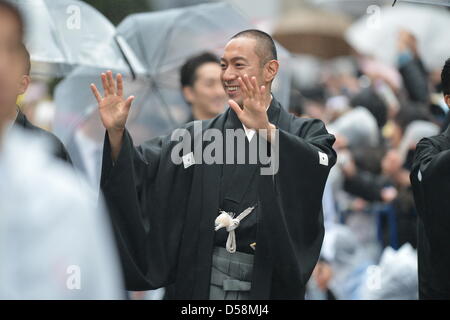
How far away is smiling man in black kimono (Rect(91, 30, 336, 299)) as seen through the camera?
4828 millimetres

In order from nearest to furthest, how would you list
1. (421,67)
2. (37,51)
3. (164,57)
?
(37,51) < (164,57) < (421,67)

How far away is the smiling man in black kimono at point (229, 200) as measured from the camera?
4.83 metres

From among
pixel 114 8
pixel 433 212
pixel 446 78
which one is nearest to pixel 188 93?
pixel 114 8

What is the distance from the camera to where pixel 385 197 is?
844 cm

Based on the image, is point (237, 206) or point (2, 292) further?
point (237, 206)

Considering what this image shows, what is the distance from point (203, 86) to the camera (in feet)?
23.3

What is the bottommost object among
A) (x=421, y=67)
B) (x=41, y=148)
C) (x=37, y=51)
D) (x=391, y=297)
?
(x=391, y=297)

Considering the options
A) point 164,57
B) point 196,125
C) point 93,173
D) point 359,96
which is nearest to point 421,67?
point 359,96

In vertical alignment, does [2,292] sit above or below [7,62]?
below

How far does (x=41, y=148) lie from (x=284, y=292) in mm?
2822

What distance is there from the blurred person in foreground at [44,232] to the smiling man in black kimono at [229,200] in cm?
235

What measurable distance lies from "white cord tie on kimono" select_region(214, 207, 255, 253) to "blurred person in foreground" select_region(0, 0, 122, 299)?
2.49 metres
